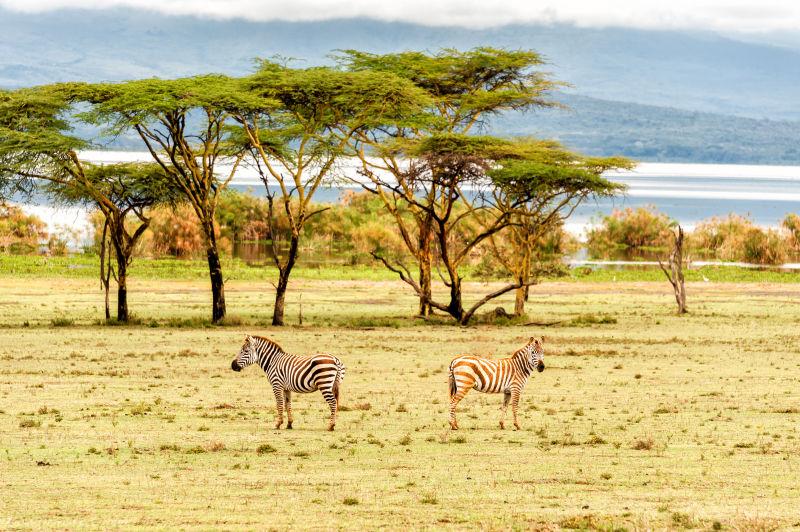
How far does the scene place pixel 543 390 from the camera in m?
22.7

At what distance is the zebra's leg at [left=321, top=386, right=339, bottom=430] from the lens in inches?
657

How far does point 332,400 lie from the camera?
55.5ft

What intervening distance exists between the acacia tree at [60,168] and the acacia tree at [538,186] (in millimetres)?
10009

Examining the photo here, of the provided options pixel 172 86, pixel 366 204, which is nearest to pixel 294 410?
pixel 172 86

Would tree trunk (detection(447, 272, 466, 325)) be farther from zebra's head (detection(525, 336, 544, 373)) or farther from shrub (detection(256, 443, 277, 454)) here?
shrub (detection(256, 443, 277, 454))

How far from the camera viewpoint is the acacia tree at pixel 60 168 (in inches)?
1319

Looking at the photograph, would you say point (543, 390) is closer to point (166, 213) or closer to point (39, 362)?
point (39, 362)

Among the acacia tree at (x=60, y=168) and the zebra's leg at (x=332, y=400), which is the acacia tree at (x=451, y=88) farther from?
the zebra's leg at (x=332, y=400)

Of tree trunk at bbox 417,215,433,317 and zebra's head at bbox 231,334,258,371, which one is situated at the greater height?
tree trunk at bbox 417,215,433,317

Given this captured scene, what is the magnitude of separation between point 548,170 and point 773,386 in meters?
13.7

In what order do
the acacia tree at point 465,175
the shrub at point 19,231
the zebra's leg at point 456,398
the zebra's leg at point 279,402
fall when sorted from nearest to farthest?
the zebra's leg at point 456,398 < the zebra's leg at point 279,402 < the acacia tree at point 465,175 < the shrub at point 19,231

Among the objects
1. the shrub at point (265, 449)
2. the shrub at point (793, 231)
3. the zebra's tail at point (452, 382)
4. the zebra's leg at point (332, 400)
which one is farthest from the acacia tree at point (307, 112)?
the shrub at point (793, 231)

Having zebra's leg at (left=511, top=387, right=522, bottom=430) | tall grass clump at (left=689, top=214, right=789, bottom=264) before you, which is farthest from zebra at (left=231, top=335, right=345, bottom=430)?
tall grass clump at (left=689, top=214, right=789, bottom=264)

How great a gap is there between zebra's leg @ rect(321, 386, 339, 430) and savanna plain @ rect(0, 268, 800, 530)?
0.20m
